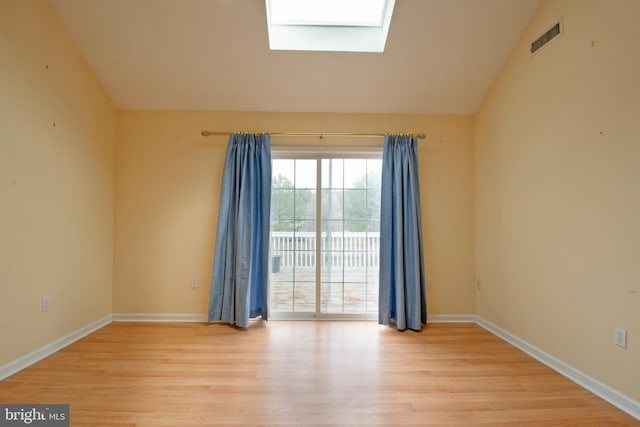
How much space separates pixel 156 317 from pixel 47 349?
37.1 inches

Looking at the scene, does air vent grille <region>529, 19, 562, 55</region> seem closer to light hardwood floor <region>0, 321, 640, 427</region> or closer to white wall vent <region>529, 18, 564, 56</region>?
white wall vent <region>529, 18, 564, 56</region>

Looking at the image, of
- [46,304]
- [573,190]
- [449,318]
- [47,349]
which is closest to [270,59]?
[573,190]

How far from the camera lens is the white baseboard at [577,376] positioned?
67.4 inches

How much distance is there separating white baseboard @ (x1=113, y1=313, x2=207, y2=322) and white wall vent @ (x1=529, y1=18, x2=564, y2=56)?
4.06 metres

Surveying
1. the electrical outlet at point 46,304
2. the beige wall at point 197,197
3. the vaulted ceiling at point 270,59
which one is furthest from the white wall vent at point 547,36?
the electrical outlet at point 46,304

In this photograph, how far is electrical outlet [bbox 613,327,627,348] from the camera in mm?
1757

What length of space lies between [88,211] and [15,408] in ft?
5.60

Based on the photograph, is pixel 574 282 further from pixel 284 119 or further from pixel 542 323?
Answer: pixel 284 119

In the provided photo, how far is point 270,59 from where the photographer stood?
9.18 ft

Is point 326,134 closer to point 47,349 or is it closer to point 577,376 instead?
point 577,376

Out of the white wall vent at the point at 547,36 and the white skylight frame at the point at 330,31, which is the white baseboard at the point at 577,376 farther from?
the white skylight frame at the point at 330,31

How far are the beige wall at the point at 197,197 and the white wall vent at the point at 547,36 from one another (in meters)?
0.97

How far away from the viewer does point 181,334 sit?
2850 mm

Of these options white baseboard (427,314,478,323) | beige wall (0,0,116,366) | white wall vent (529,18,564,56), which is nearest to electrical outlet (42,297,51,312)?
beige wall (0,0,116,366)
